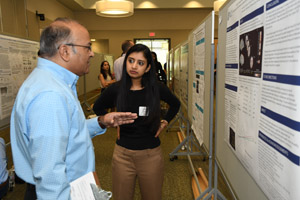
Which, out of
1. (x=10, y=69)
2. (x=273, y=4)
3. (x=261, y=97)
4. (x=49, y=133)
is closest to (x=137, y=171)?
(x=49, y=133)

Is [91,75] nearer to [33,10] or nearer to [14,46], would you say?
[33,10]

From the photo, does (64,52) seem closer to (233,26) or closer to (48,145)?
(48,145)

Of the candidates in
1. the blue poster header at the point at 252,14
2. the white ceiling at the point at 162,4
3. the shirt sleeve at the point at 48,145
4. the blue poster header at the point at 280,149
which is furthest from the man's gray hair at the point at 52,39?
the white ceiling at the point at 162,4

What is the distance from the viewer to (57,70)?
1.12 metres

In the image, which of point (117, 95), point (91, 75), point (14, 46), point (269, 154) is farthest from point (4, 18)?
point (269, 154)

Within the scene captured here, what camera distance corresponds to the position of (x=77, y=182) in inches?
42.3

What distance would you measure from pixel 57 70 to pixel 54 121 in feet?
0.95

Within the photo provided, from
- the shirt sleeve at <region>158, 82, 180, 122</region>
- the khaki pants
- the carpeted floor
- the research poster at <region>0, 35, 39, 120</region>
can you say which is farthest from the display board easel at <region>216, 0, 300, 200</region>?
the research poster at <region>0, 35, 39, 120</region>

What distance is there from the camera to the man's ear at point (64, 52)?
44.9 inches

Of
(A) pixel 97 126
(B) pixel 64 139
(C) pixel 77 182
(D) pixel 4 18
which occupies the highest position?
(D) pixel 4 18

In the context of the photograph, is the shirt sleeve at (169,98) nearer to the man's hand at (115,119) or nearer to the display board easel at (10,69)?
the man's hand at (115,119)

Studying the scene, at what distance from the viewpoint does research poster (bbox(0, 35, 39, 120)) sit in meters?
2.74

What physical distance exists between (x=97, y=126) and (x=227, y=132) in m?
0.82

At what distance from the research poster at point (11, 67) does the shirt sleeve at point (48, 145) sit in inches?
84.2
